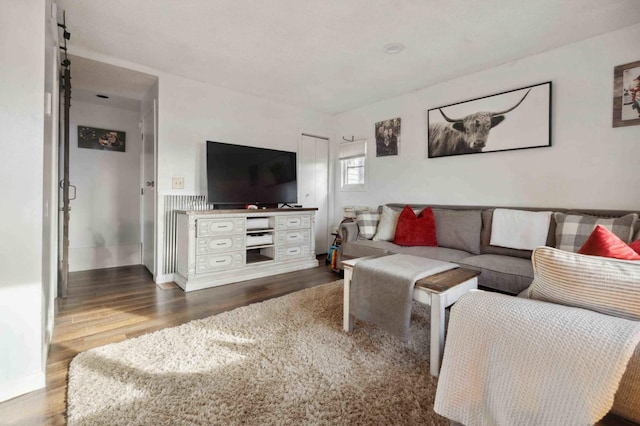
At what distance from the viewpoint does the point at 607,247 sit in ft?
3.30

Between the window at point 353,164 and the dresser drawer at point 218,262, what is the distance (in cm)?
216

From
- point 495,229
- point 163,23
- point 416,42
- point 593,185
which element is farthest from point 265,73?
point 593,185

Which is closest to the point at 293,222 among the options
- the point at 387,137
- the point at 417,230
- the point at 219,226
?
the point at 219,226

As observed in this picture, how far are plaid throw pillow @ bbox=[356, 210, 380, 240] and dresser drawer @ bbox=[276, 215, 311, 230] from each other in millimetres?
820

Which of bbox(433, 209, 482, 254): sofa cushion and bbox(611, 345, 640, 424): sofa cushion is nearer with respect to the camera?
bbox(611, 345, 640, 424): sofa cushion

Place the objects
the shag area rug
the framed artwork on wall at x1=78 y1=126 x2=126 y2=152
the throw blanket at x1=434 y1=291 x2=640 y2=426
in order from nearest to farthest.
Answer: the throw blanket at x1=434 y1=291 x2=640 y2=426
the shag area rug
the framed artwork on wall at x1=78 y1=126 x2=126 y2=152

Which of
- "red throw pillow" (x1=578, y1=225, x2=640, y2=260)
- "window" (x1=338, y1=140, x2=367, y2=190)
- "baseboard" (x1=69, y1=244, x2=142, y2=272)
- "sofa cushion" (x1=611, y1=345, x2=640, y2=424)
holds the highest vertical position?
"window" (x1=338, y1=140, x2=367, y2=190)

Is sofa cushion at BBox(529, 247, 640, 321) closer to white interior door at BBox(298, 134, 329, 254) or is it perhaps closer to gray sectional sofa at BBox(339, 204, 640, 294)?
gray sectional sofa at BBox(339, 204, 640, 294)

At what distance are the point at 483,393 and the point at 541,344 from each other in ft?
0.78

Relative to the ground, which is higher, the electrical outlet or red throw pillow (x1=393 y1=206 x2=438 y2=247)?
the electrical outlet

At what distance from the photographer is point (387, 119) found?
163 inches

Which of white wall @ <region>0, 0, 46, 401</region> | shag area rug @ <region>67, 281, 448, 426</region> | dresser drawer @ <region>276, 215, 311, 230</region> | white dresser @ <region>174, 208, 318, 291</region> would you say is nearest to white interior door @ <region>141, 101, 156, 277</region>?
white dresser @ <region>174, 208, 318, 291</region>

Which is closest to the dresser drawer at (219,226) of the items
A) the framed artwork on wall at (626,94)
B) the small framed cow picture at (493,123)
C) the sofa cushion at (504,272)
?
the sofa cushion at (504,272)

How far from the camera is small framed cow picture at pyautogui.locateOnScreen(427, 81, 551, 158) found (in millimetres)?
2805
